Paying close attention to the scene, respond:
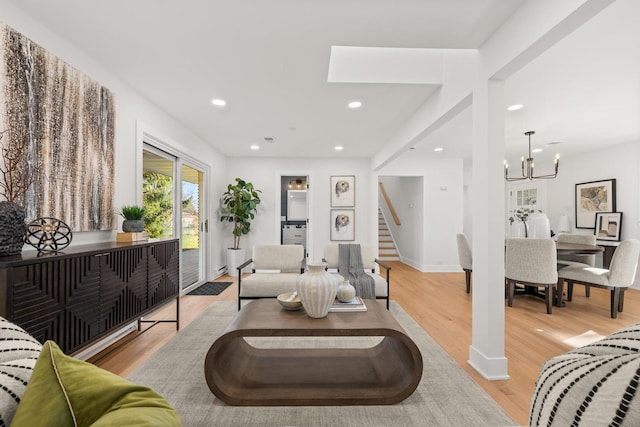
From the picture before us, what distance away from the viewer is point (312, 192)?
21.5 feet

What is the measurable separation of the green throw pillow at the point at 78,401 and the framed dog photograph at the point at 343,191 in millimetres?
6006

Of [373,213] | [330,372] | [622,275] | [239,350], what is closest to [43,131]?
[239,350]

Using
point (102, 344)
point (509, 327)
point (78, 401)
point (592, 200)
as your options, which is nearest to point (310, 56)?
point (78, 401)

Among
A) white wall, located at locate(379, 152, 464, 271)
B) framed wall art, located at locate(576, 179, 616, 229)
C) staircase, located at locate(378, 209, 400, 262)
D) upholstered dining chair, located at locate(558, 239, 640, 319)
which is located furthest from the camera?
staircase, located at locate(378, 209, 400, 262)

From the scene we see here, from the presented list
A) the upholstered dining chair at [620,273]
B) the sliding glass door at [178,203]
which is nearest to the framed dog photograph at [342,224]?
the sliding glass door at [178,203]

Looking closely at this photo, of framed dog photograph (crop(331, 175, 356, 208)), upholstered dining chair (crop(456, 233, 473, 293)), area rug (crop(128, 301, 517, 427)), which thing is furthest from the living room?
area rug (crop(128, 301, 517, 427))

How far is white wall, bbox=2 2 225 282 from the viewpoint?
6.69 feet

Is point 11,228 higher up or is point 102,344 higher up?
point 11,228

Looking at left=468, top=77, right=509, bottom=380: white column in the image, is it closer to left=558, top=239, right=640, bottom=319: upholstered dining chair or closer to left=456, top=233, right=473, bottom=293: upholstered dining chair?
left=558, top=239, right=640, bottom=319: upholstered dining chair

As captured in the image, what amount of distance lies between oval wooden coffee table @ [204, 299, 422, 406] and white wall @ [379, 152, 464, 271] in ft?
14.8

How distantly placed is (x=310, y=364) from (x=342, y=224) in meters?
4.52

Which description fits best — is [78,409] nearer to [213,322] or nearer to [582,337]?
[213,322]

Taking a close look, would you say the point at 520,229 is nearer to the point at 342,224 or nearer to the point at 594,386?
the point at 342,224

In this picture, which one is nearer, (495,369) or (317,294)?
(317,294)
